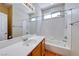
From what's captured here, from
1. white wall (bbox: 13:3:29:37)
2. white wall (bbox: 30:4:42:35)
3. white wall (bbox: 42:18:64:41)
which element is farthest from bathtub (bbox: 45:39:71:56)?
white wall (bbox: 13:3:29:37)

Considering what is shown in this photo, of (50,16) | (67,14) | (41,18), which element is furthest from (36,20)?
(67,14)

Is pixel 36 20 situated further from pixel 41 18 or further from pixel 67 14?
pixel 67 14

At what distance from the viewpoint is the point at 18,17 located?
60.2 inches

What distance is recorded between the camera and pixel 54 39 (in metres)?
2.33

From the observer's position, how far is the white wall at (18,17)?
141cm

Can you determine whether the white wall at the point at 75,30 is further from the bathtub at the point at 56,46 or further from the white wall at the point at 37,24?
the white wall at the point at 37,24

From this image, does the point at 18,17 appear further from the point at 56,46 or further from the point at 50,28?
the point at 56,46

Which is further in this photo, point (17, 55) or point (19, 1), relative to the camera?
point (19, 1)

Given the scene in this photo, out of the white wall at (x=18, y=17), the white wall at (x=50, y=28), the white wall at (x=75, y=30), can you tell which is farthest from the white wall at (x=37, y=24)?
the white wall at (x=75, y=30)

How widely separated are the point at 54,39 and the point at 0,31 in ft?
5.01

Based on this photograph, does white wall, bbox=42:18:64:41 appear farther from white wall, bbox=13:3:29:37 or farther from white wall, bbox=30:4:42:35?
white wall, bbox=13:3:29:37

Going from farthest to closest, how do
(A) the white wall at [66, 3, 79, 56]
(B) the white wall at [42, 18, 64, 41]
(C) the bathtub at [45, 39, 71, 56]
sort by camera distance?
(C) the bathtub at [45, 39, 71, 56]
(B) the white wall at [42, 18, 64, 41]
(A) the white wall at [66, 3, 79, 56]

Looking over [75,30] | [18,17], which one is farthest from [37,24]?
[75,30]

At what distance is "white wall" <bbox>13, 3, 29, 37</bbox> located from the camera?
1.41m
